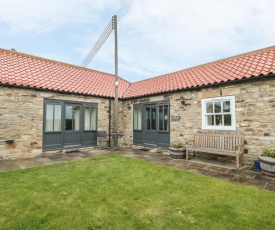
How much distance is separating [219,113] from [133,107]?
5549 millimetres

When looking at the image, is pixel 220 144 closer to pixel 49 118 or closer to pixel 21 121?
pixel 49 118

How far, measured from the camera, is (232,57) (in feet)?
→ 30.6

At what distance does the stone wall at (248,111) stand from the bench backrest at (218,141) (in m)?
0.33

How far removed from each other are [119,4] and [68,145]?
838 cm

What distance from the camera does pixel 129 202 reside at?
346 centimetres

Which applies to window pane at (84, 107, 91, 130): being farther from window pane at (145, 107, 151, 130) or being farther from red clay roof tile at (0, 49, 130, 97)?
window pane at (145, 107, 151, 130)

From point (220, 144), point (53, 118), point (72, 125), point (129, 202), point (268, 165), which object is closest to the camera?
point (129, 202)

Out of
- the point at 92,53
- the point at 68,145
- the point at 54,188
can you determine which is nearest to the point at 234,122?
the point at 54,188

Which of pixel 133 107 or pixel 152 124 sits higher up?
pixel 133 107

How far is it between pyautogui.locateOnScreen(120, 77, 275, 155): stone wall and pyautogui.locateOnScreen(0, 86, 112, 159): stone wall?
696cm

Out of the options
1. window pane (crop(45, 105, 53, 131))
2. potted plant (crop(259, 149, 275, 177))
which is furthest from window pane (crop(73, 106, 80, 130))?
potted plant (crop(259, 149, 275, 177))

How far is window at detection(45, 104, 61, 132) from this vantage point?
336 inches

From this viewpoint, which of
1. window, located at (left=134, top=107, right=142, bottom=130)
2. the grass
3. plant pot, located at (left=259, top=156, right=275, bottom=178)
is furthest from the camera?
window, located at (left=134, top=107, right=142, bottom=130)

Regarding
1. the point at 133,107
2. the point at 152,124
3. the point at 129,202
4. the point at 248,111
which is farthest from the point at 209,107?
the point at 129,202
